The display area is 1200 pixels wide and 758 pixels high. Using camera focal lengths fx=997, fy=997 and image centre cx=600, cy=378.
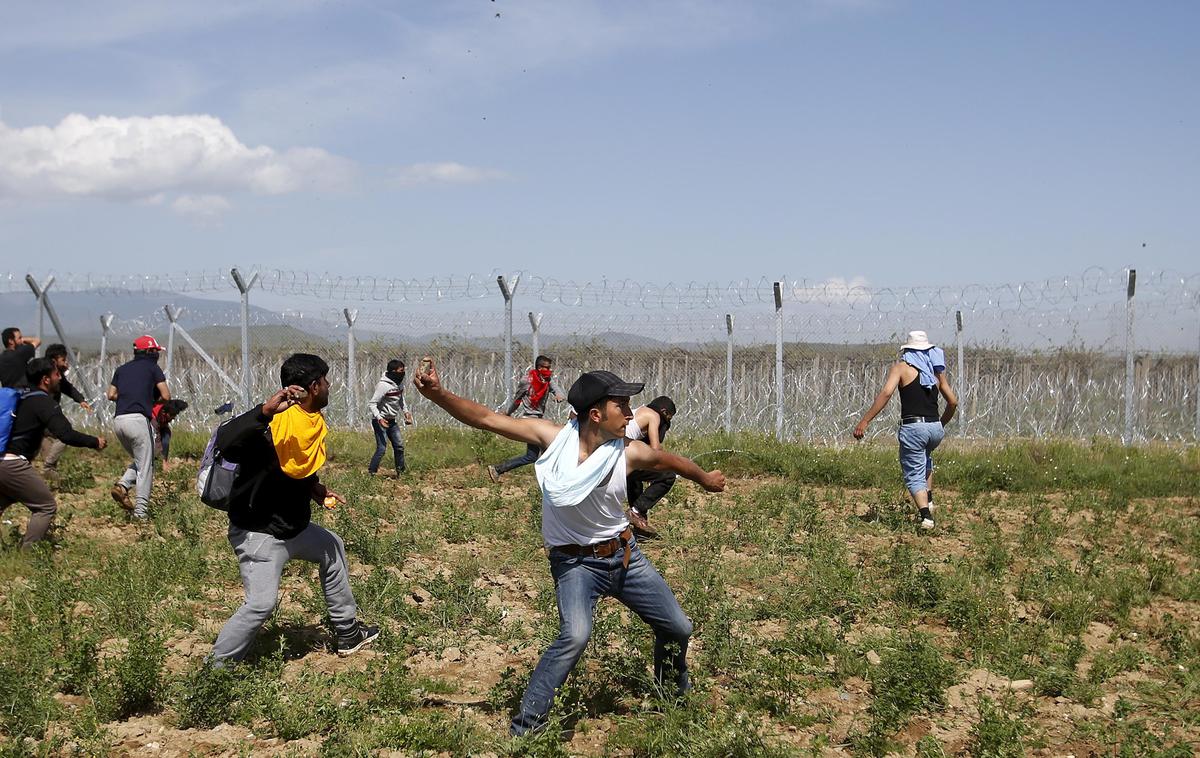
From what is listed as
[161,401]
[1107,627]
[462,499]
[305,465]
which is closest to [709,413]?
[462,499]

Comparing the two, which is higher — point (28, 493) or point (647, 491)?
point (28, 493)

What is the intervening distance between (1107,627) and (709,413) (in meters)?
11.0

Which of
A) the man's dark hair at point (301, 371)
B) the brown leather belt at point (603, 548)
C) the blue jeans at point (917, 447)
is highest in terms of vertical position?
the man's dark hair at point (301, 371)

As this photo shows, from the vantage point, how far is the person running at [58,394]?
30.6ft

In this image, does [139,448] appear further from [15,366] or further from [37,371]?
[15,366]

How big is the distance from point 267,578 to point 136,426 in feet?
15.2

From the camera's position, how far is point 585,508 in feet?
14.4

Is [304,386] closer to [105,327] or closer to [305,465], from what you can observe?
[305,465]

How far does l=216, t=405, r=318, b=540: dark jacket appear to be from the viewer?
517cm

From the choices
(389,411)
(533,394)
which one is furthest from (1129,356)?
(389,411)

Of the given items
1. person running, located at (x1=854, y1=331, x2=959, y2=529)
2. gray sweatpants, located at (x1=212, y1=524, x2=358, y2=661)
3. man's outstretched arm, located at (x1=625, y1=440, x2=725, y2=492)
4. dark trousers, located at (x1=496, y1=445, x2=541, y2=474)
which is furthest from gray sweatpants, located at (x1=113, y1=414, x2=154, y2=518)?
person running, located at (x1=854, y1=331, x2=959, y2=529)

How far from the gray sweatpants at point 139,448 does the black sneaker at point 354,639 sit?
433cm

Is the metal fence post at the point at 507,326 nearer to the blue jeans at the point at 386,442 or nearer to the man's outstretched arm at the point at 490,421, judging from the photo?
the blue jeans at the point at 386,442

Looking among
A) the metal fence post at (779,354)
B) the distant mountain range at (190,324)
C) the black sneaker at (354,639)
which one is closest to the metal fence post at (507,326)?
the distant mountain range at (190,324)
